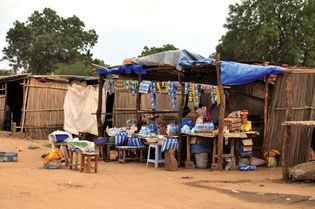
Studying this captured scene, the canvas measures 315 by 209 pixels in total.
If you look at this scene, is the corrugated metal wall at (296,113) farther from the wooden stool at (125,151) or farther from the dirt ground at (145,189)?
the wooden stool at (125,151)

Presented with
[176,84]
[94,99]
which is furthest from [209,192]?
[94,99]

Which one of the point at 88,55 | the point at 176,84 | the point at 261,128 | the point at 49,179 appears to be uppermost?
the point at 88,55

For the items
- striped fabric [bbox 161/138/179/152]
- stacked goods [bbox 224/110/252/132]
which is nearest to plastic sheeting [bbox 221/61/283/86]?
stacked goods [bbox 224/110/252/132]

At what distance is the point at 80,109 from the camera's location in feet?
65.2

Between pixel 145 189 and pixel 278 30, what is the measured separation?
26901mm

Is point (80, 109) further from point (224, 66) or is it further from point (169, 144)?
point (224, 66)

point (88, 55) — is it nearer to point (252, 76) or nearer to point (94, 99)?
point (94, 99)

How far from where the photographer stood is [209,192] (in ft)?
27.8

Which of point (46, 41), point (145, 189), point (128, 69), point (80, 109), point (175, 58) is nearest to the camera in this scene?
point (145, 189)

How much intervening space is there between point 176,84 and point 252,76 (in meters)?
3.89

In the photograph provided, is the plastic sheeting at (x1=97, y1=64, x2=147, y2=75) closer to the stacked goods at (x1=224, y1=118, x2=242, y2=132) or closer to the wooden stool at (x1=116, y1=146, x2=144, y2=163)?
the wooden stool at (x1=116, y1=146, x2=144, y2=163)

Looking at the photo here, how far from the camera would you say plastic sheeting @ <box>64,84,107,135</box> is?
1923 cm

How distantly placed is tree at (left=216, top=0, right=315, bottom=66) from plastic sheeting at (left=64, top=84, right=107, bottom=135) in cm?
1720

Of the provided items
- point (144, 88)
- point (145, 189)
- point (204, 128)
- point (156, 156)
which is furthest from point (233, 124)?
point (145, 189)
